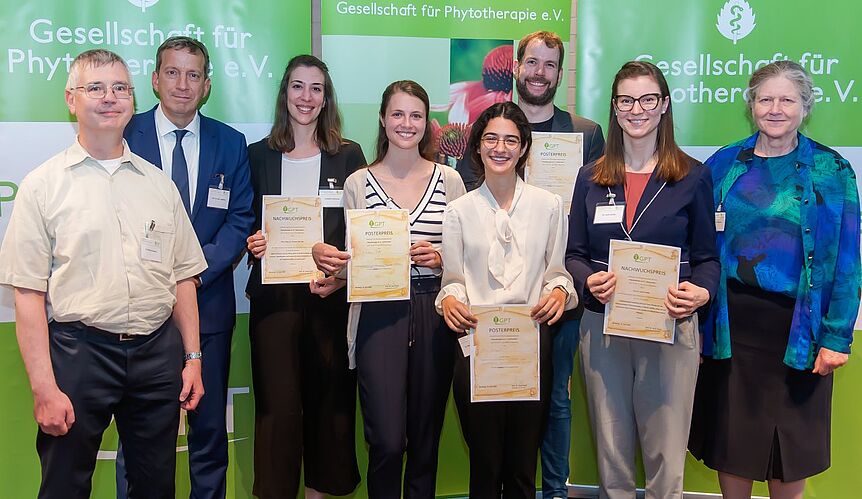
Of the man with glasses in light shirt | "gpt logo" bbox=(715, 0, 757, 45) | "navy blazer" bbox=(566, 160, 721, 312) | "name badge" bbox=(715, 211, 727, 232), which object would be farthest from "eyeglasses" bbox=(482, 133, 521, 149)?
"gpt logo" bbox=(715, 0, 757, 45)

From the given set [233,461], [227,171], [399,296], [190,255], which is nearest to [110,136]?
[190,255]

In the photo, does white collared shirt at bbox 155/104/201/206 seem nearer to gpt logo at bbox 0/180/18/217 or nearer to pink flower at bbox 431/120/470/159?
gpt logo at bbox 0/180/18/217

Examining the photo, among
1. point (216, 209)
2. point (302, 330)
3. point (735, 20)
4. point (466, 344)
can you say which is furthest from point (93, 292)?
point (735, 20)

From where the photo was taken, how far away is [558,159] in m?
3.42

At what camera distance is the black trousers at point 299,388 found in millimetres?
3102

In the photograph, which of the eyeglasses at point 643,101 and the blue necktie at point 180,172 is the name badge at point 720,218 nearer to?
the eyeglasses at point 643,101

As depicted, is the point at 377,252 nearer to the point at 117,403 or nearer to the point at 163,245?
the point at 163,245

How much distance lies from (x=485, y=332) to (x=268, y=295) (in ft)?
3.53

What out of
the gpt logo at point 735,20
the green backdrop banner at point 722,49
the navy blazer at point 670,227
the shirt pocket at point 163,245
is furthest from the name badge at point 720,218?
the shirt pocket at point 163,245

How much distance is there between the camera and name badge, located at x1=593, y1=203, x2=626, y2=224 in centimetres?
269

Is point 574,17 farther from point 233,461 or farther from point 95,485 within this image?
point 95,485

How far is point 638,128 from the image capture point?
267 centimetres

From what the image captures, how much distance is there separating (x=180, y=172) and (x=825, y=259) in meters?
2.81

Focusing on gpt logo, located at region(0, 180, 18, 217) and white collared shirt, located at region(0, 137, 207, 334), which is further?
gpt logo, located at region(0, 180, 18, 217)
